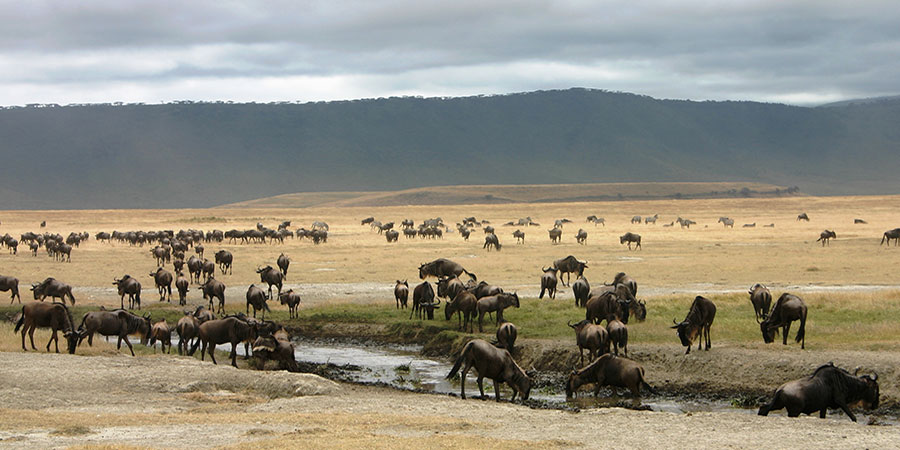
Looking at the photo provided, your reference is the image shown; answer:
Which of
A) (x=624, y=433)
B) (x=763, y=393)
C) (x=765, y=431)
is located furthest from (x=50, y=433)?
(x=763, y=393)

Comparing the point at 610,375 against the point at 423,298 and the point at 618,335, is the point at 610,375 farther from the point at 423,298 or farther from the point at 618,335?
the point at 423,298

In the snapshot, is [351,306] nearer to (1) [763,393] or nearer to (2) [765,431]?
(1) [763,393]

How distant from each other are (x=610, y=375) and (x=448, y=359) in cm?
597

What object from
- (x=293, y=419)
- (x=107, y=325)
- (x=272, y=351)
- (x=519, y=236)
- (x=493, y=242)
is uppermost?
(x=519, y=236)

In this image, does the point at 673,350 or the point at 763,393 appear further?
the point at 673,350

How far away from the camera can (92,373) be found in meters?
17.4

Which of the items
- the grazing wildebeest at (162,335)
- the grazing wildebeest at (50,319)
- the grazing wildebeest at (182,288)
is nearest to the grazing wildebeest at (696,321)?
the grazing wildebeest at (162,335)

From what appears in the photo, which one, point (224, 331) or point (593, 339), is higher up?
point (593, 339)

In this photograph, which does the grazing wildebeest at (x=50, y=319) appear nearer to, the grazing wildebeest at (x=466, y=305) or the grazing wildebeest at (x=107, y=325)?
the grazing wildebeest at (x=107, y=325)

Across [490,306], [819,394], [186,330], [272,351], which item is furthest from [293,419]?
[490,306]

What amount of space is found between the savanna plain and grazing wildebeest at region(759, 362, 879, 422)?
262 mm

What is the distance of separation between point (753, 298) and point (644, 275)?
14.2 meters

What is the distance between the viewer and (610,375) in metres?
17.2

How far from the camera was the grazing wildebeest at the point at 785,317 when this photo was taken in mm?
19047
